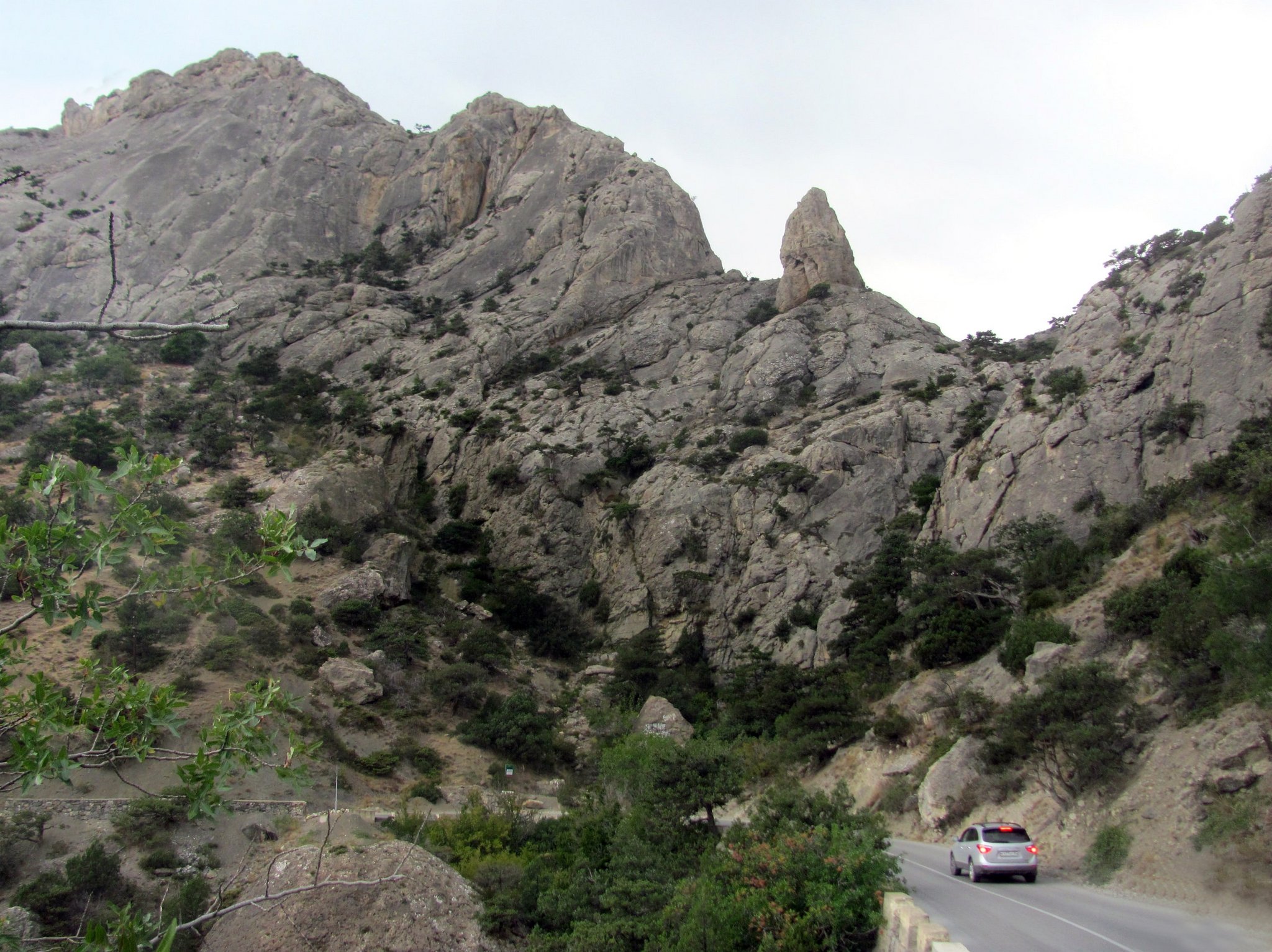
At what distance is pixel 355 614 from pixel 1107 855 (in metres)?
38.2

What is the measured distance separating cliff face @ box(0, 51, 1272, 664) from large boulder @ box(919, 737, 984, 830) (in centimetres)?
1715

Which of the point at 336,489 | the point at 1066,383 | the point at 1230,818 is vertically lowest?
the point at 1230,818

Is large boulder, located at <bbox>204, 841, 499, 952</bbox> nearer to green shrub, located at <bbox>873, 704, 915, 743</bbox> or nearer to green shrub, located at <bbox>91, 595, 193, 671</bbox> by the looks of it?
green shrub, located at <bbox>873, 704, 915, 743</bbox>

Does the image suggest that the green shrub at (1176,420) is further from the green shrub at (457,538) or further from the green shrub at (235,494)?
the green shrub at (235,494)

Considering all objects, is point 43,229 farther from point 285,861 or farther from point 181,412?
point 285,861

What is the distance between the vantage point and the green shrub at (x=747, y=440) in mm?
→ 55469

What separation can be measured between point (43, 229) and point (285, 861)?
307 feet

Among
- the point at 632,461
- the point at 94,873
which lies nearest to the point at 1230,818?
the point at 94,873

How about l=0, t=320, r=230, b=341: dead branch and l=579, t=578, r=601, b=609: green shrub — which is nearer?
l=0, t=320, r=230, b=341: dead branch

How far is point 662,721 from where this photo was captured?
130 ft

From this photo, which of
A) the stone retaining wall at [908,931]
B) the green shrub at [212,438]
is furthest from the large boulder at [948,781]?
the green shrub at [212,438]

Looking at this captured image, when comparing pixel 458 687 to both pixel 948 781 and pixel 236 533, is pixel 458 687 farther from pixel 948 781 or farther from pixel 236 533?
pixel 948 781

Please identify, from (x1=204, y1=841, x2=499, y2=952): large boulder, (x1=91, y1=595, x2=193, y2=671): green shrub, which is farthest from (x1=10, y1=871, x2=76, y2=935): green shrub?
(x1=91, y1=595, x2=193, y2=671): green shrub

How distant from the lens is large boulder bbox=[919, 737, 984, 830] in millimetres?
21750
